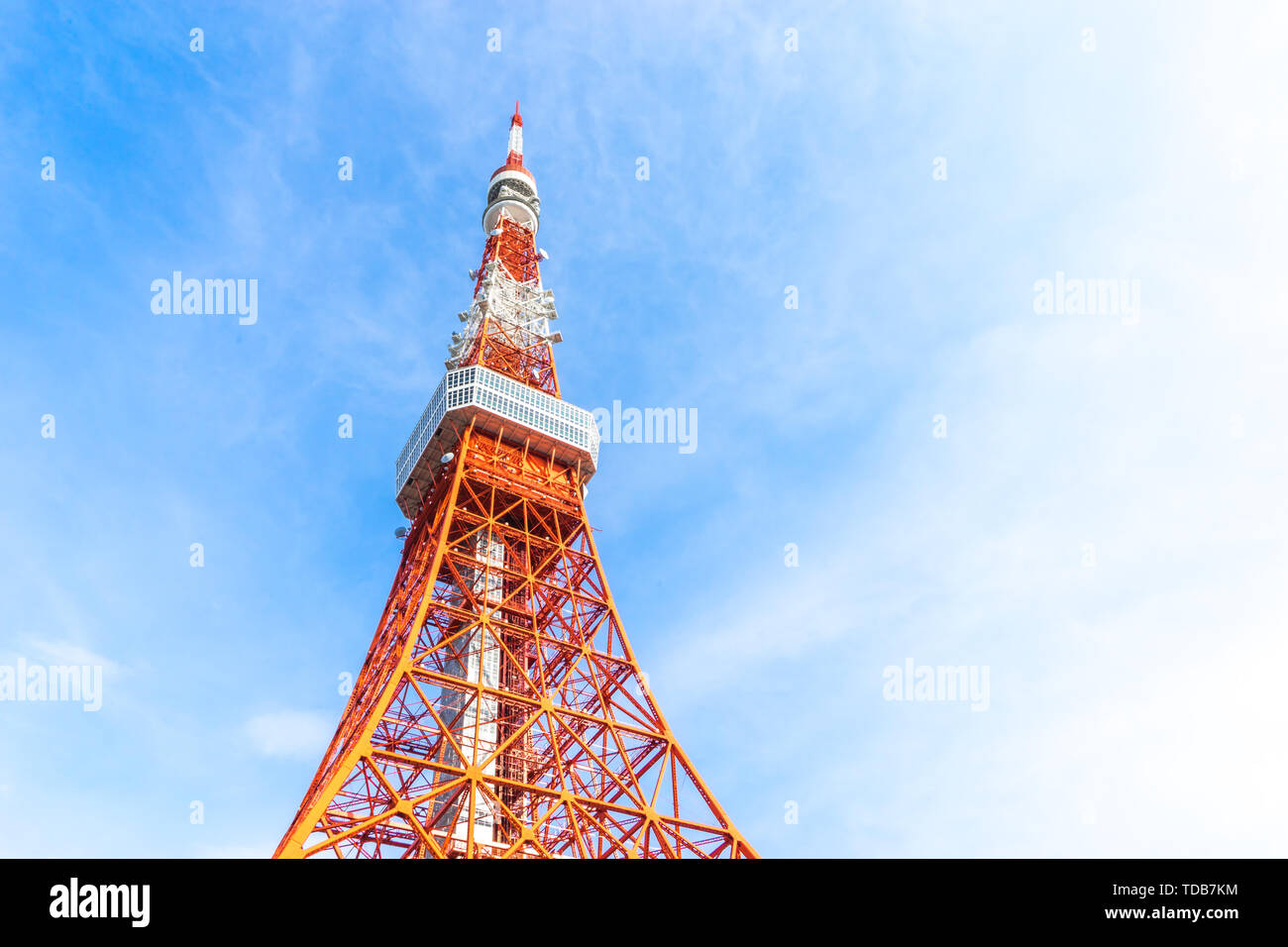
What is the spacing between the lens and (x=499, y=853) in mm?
30469
